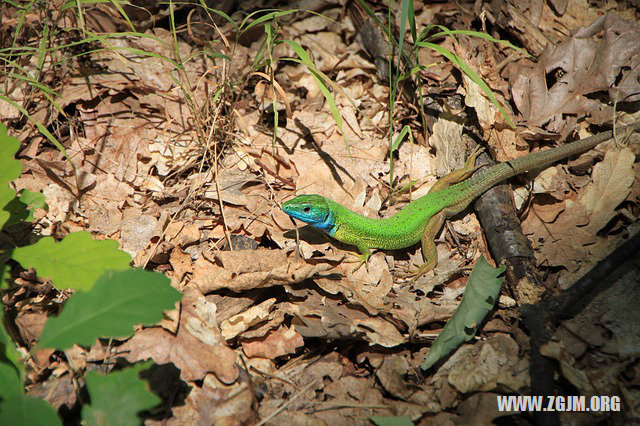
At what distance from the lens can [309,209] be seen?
4.02 metres

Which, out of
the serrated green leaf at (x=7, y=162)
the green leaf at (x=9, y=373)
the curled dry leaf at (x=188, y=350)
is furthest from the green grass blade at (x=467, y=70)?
the green leaf at (x=9, y=373)

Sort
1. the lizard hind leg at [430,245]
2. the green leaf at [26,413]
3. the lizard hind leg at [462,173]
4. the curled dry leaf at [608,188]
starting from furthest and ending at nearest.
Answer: the lizard hind leg at [462,173], the lizard hind leg at [430,245], the curled dry leaf at [608,188], the green leaf at [26,413]

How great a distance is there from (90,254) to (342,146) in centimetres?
291

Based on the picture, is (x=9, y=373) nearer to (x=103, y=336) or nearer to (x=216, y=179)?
(x=103, y=336)

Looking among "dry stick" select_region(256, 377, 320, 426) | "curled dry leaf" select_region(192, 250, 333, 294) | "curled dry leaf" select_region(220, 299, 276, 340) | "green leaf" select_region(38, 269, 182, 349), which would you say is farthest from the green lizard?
"green leaf" select_region(38, 269, 182, 349)

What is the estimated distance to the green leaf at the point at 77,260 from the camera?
8.80ft

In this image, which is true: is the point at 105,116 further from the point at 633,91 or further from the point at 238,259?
the point at 633,91

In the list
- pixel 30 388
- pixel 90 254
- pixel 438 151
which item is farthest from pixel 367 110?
pixel 30 388

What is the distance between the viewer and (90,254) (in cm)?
273

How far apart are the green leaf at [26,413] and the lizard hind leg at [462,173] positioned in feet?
12.9

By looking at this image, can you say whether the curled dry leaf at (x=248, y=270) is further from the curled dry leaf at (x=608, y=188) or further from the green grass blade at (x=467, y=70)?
the curled dry leaf at (x=608, y=188)

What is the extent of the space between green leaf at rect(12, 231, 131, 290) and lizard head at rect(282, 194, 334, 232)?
168 centimetres

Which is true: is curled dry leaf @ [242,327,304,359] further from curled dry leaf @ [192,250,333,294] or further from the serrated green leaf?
the serrated green leaf

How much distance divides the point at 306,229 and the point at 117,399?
102 inches
